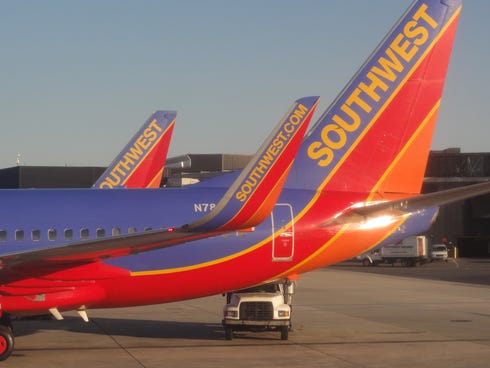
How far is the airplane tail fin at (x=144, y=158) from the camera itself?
35719mm

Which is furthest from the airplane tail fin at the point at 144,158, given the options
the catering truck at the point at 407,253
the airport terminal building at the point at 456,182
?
the airport terminal building at the point at 456,182

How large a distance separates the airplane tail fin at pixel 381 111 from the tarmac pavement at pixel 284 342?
4364 mm

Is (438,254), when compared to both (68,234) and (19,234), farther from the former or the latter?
(19,234)

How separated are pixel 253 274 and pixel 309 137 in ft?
13.5

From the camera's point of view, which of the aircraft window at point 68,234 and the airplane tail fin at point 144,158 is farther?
the airplane tail fin at point 144,158

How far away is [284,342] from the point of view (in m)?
23.5

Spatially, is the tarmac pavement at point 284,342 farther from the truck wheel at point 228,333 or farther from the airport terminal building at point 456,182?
the airport terminal building at point 456,182

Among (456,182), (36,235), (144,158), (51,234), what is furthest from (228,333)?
(456,182)

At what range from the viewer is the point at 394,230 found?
23031mm

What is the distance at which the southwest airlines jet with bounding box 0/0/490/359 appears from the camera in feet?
70.2

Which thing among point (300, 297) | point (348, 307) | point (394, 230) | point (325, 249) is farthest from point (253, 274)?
point (300, 297)

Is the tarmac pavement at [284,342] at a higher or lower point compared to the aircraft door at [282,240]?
lower

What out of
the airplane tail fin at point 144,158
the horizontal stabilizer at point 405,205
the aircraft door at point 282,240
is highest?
the airplane tail fin at point 144,158

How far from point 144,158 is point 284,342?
50.5 ft
